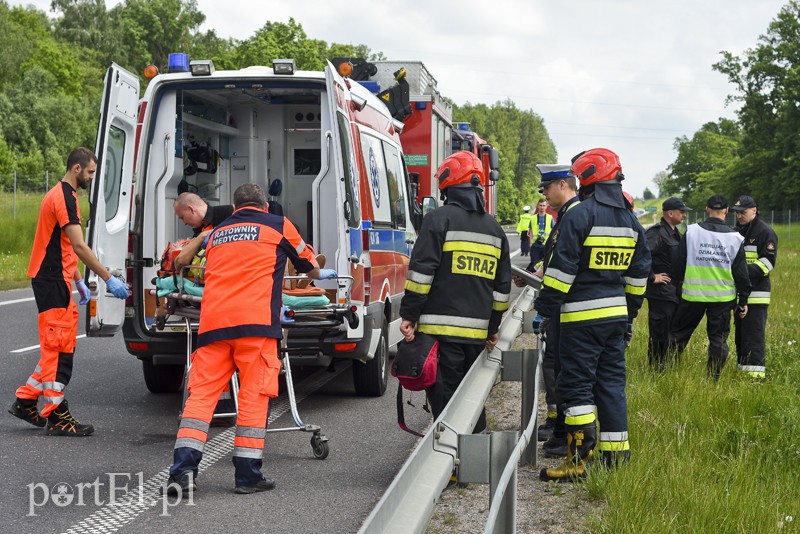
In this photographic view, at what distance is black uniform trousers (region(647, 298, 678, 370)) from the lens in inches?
357

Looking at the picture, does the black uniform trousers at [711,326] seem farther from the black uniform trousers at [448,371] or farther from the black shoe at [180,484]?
the black shoe at [180,484]

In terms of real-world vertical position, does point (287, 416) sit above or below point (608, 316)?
below

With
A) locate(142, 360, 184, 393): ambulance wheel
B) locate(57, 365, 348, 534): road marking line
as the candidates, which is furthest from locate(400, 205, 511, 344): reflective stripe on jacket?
locate(142, 360, 184, 393): ambulance wheel

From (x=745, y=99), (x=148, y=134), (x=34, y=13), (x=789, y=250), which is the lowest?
(x=789, y=250)

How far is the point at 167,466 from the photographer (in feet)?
20.5

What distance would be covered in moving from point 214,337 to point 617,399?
2.23 meters

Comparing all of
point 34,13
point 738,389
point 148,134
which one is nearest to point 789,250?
point 738,389

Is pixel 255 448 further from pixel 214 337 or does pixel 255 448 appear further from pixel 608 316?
pixel 608 316

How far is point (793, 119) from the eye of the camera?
63344mm

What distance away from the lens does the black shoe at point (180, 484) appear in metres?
5.51

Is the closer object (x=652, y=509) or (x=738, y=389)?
(x=652, y=509)

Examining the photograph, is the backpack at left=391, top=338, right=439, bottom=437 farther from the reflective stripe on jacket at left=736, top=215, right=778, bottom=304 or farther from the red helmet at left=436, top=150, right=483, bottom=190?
the reflective stripe on jacket at left=736, top=215, right=778, bottom=304

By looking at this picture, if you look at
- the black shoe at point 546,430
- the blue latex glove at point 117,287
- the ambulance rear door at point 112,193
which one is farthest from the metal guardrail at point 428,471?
the ambulance rear door at point 112,193

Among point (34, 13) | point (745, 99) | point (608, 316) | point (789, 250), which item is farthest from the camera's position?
point (34, 13)
